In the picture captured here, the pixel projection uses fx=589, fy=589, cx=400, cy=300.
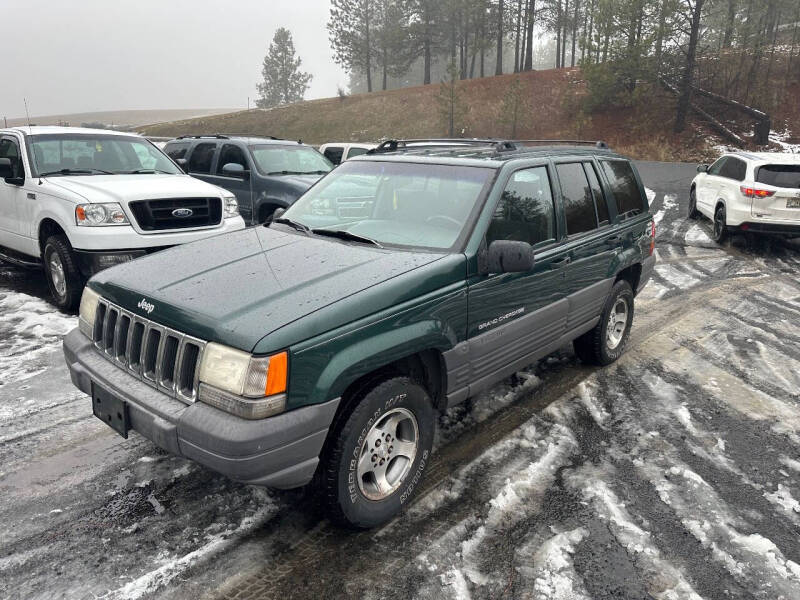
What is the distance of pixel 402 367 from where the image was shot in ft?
10.5

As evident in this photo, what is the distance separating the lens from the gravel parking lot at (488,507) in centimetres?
275

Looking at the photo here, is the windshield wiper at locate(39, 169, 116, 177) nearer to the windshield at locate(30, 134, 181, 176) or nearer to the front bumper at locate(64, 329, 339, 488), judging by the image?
the windshield at locate(30, 134, 181, 176)

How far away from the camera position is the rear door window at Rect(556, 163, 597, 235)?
438cm

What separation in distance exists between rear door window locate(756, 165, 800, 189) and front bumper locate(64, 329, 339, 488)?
10227 millimetres

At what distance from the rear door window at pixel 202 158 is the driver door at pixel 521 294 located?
25.9 ft

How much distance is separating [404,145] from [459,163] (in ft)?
3.76

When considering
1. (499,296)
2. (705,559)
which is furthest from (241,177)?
(705,559)

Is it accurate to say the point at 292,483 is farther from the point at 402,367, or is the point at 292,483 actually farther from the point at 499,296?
the point at 499,296

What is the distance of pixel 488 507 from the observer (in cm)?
329

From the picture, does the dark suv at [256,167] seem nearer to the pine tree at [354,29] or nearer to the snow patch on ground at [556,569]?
the snow patch on ground at [556,569]

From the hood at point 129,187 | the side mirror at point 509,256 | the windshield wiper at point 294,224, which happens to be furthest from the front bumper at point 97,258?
the side mirror at point 509,256

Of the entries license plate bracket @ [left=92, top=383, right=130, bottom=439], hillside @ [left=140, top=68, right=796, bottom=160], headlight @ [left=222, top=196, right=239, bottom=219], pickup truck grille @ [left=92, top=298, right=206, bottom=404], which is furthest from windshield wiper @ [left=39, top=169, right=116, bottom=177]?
hillside @ [left=140, top=68, right=796, bottom=160]

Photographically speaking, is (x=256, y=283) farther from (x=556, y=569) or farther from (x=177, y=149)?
(x=177, y=149)

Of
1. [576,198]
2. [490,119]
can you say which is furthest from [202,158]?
[490,119]
